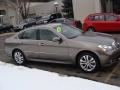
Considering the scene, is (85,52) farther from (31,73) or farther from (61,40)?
(31,73)

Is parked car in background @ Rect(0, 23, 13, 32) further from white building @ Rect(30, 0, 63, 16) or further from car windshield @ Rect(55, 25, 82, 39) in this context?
car windshield @ Rect(55, 25, 82, 39)

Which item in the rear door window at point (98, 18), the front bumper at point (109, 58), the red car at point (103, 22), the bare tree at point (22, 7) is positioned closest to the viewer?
the front bumper at point (109, 58)

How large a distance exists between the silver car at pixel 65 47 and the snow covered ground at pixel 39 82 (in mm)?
5429

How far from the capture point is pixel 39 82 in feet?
10.1

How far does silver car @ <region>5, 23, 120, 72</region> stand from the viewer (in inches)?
344

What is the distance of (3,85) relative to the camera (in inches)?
119

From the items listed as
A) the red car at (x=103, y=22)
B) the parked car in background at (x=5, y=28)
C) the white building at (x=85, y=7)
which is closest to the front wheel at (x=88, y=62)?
the red car at (x=103, y=22)

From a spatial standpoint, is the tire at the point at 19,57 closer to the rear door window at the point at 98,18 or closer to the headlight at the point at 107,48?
the headlight at the point at 107,48

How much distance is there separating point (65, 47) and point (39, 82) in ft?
20.4

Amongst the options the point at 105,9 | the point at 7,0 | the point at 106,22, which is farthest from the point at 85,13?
the point at 7,0

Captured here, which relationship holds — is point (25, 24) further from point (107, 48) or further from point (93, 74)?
point (107, 48)

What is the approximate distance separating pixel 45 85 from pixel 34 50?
730 centimetres

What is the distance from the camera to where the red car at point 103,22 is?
786 inches

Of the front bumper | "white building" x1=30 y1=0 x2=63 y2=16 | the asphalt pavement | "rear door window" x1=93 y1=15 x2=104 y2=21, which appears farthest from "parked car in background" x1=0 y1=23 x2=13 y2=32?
the front bumper
